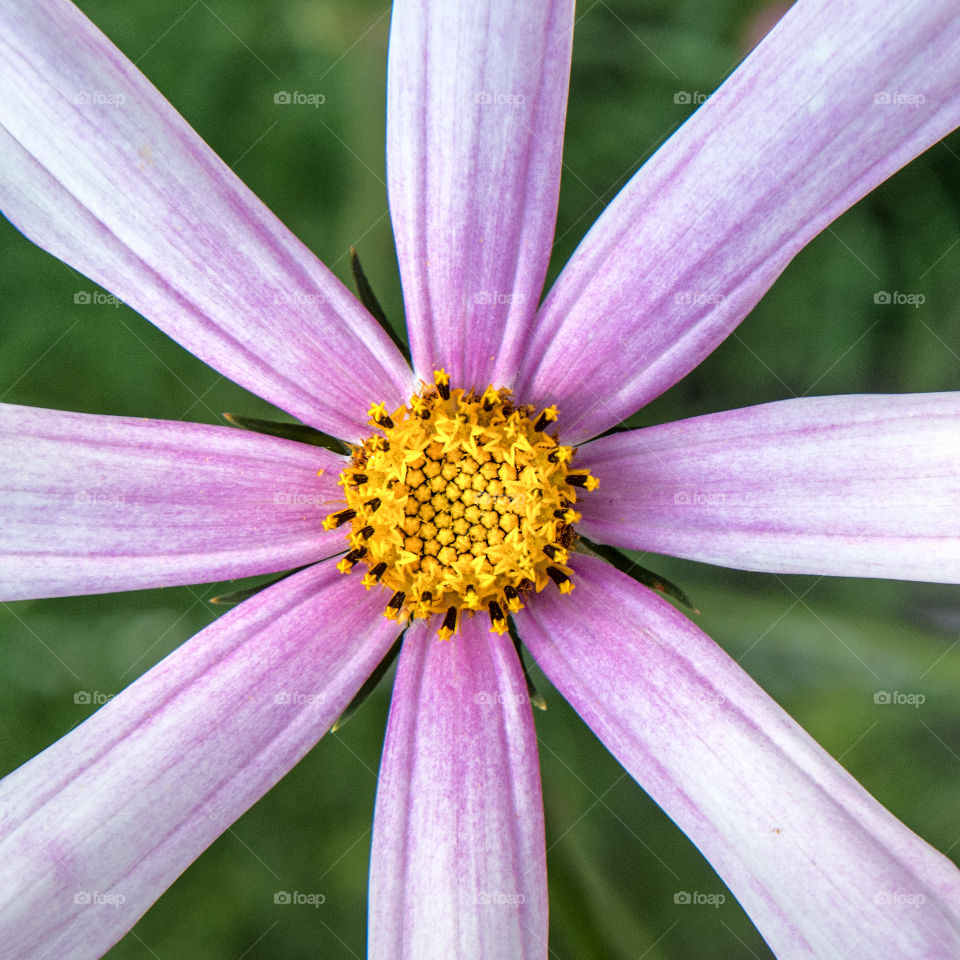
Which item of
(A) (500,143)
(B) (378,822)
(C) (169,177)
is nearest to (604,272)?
(A) (500,143)

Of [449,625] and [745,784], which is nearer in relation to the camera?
[745,784]

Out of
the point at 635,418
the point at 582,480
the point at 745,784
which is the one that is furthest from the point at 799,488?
the point at 635,418

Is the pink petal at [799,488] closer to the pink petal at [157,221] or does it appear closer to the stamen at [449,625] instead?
the stamen at [449,625]

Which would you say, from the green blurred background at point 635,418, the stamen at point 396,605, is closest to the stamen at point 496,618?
the stamen at point 396,605

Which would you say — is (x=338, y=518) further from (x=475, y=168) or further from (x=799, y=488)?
(x=799, y=488)

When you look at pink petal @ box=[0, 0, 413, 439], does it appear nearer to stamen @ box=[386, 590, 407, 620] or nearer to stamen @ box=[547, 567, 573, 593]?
stamen @ box=[386, 590, 407, 620]

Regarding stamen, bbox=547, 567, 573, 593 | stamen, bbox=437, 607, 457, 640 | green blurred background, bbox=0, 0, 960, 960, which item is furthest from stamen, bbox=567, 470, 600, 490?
green blurred background, bbox=0, 0, 960, 960
